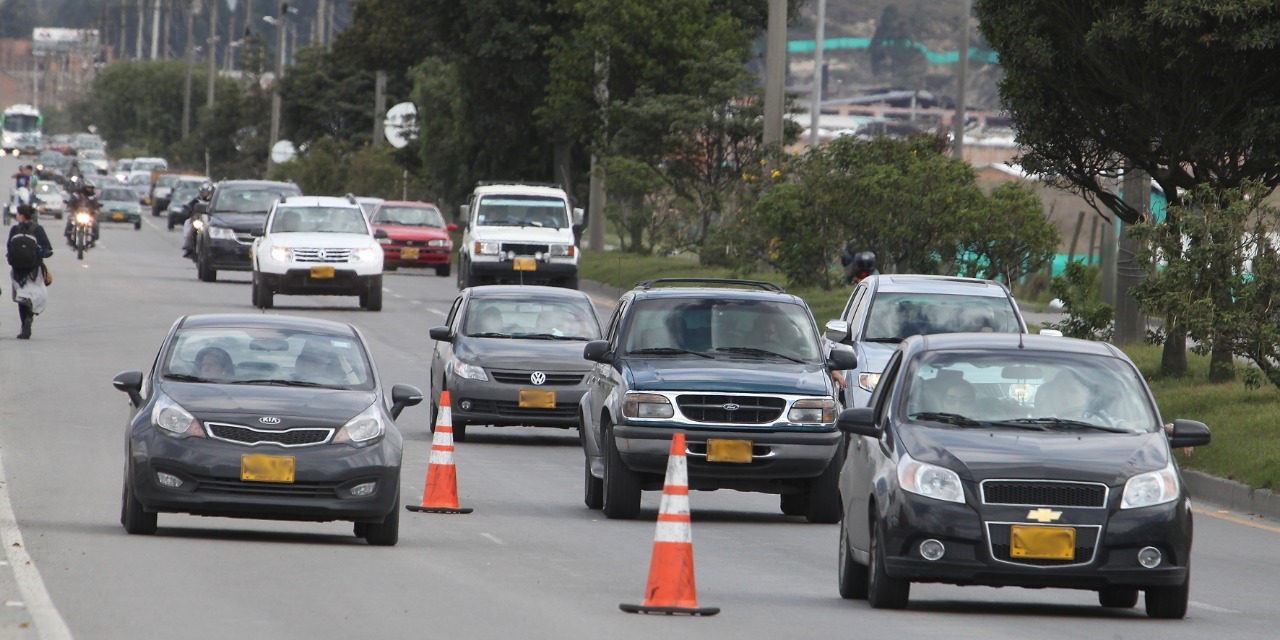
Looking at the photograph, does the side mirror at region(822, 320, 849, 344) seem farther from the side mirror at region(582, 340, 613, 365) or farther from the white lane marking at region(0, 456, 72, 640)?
the white lane marking at region(0, 456, 72, 640)

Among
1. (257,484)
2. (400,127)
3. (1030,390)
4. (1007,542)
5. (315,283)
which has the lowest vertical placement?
(315,283)

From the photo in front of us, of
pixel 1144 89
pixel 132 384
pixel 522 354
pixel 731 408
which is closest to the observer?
pixel 132 384

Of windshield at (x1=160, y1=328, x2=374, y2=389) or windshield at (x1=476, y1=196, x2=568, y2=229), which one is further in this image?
windshield at (x1=476, y1=196, x2=568, y2=229)

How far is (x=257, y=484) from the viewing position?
525 inches

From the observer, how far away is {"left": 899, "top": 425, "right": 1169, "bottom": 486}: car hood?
10922mm

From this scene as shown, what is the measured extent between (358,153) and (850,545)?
77722 millimetres

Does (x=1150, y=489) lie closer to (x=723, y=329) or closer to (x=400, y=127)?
(x=723, y=329)

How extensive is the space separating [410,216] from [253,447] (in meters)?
40.9

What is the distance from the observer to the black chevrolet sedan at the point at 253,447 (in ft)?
43.6

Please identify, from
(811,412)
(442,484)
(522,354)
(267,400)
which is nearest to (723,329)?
(811,412)

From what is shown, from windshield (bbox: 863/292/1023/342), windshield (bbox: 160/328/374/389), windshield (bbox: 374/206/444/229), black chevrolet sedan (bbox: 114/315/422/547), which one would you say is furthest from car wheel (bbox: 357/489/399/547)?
windshield (bbox: 374/206/444/229)

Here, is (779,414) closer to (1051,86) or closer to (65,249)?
(1051,86)

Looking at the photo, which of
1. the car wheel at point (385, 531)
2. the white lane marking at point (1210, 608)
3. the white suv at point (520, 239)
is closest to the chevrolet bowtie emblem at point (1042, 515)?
the white lane marking at point (1210, 608)

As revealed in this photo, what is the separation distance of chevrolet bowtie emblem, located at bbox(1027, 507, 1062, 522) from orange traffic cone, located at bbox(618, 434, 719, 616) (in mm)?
1583
